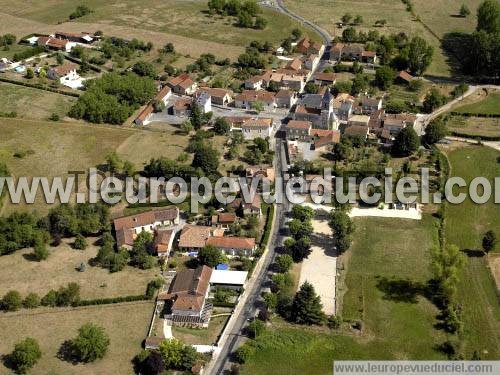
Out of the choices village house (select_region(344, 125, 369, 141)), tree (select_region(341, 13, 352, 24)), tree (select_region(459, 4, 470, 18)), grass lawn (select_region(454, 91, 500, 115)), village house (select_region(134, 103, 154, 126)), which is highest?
tree (select_region(459, 4, 470, 18))

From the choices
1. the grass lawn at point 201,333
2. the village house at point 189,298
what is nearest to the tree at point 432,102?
the village house at point 189,298

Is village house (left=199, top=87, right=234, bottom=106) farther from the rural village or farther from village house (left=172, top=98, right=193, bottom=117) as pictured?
village house (left=172, top=98, right=193, bottom=117)

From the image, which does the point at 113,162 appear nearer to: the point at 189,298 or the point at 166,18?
the point at 189,298

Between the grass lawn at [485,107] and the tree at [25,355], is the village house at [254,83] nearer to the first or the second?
the grass lawn at [485,107]

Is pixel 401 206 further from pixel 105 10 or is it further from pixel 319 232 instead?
pixel 105 10

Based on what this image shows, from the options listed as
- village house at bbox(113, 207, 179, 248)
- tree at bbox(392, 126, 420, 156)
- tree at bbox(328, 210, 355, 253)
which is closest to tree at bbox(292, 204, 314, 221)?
tree at bbox(328, 210, 355, 253)
